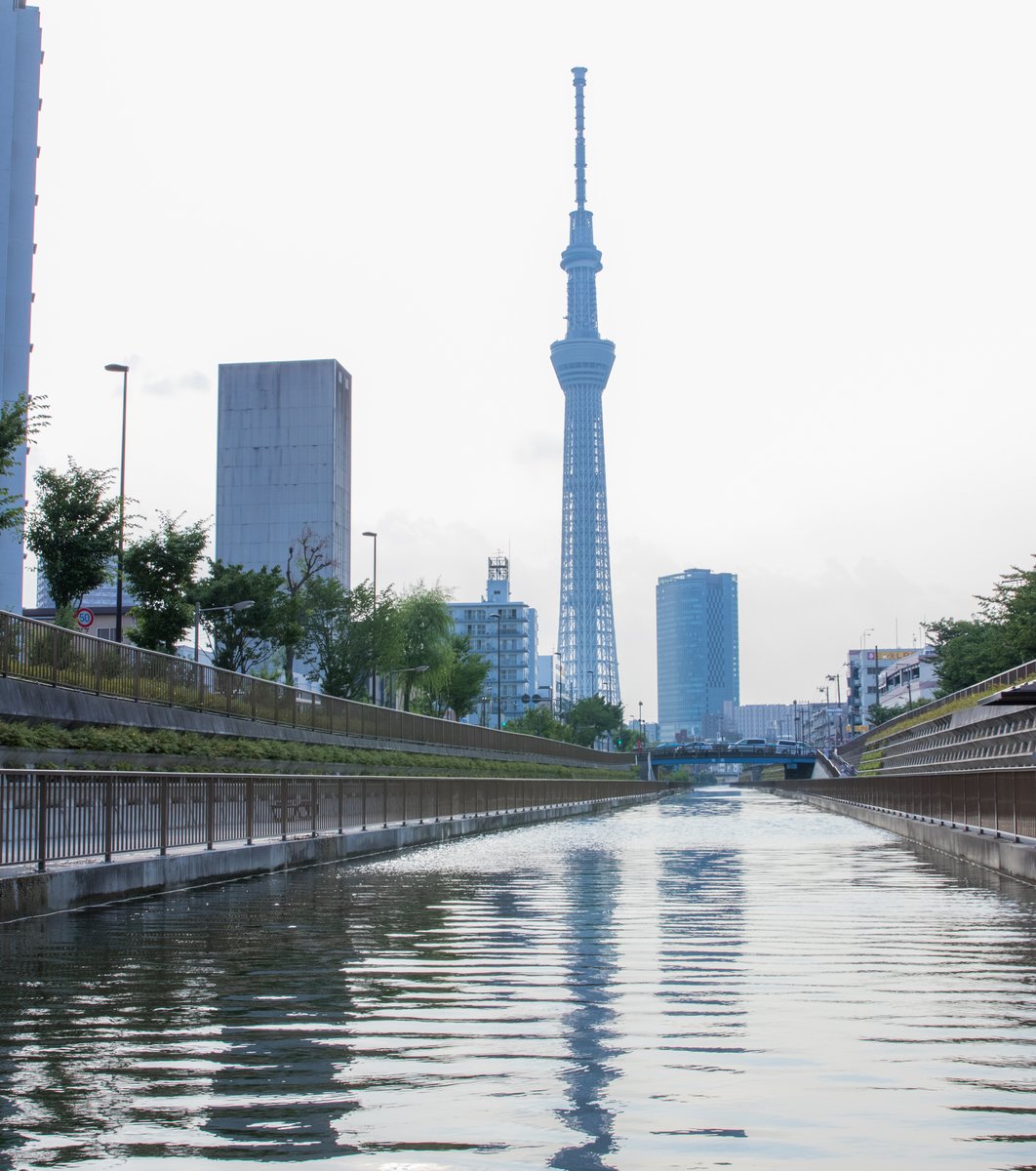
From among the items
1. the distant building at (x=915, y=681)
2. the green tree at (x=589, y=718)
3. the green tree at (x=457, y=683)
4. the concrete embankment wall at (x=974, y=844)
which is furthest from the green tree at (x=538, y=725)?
the concrete embankment wall at (x=974, y=844)

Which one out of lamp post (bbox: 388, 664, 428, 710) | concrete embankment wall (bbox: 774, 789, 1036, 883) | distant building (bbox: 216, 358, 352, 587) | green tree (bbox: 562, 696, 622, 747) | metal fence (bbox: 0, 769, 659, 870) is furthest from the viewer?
green tree (bbox: 562, 696, 622, 747)

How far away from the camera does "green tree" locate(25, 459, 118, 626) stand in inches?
1916

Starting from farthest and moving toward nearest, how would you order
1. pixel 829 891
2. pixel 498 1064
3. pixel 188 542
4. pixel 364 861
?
pixel 188 542
pixel 364 861
pixel 829 891
pixel 498 1064

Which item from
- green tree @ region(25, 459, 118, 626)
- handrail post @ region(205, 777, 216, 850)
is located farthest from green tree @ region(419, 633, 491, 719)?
handrail post @ region(205, 777, 216, 850)

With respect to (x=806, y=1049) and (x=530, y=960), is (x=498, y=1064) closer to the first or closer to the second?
(x=806, y=1049)

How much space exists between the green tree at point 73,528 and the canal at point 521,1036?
34584 millimetres

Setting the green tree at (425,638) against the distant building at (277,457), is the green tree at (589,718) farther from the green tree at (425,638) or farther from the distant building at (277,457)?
the green tree at (425,638)

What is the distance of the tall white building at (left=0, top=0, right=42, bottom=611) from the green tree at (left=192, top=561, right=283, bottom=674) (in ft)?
89.7

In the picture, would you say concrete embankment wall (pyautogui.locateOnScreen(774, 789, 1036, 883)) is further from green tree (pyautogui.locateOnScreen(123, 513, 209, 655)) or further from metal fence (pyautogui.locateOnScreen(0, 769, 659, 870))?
green tree (pyautogui.locateOnScreen(123, 513, 209, 655))

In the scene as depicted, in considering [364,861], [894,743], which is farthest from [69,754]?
[894,743]

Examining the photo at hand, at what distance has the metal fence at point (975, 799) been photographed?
64.0 ft

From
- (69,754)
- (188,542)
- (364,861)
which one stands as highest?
(188,542)

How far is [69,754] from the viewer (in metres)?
28.1

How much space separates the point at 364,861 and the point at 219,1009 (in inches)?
679
